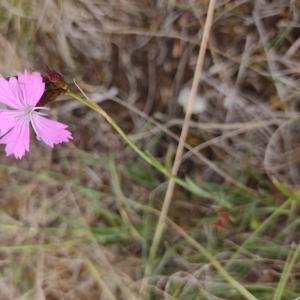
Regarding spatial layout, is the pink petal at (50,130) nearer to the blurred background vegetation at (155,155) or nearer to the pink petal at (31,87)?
the pink petal at (31,87)

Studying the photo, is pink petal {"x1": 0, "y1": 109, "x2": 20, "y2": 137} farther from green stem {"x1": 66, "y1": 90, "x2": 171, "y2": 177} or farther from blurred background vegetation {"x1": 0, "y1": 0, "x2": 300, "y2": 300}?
blurred background vegetation {"x1": 0, "y1": 0, "x2": 300, "y2": 300}

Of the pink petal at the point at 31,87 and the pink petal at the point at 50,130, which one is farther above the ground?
the pink petal at the point at 31,87

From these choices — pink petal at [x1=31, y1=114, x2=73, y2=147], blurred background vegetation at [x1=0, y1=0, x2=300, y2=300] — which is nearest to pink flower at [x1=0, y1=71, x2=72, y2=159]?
pink petal at [x1=31, y1=114, x2=73, y2=147]

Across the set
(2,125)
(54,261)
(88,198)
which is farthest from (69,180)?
(2,125)

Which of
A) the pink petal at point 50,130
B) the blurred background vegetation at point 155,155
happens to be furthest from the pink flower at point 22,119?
the blurred background vegetation at point 155,155

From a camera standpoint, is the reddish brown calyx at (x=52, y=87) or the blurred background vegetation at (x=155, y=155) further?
A: the blurred background vegetation at (x=155, y=155)

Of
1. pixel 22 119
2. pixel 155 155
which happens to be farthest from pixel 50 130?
pixel 155 155

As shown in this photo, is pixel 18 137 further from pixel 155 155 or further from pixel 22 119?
pixel 155 155
